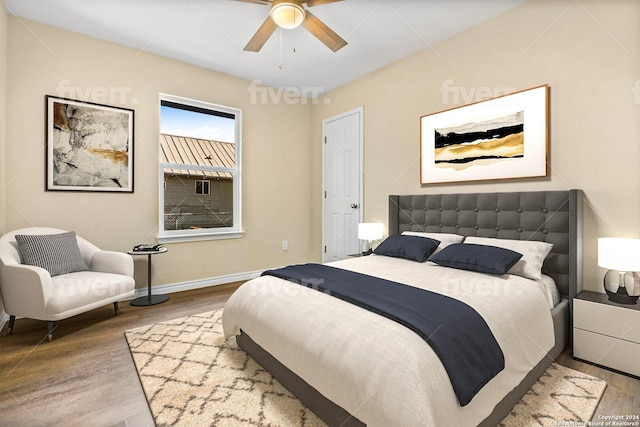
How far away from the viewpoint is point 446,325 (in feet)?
4.68

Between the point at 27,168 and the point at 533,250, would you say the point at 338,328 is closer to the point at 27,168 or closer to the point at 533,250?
the point at 533,250

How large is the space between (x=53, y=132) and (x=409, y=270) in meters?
3.67

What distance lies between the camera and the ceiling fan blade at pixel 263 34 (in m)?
2.38

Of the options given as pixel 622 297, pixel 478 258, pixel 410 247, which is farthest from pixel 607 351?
pixel 410 247

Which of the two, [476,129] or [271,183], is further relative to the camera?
[271,183]

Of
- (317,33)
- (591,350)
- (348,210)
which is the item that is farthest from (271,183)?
(591,350)

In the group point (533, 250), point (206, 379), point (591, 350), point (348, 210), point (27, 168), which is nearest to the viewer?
point (206, 379)

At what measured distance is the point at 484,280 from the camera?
7.16 feet

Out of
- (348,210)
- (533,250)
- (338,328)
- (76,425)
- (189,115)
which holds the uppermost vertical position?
(189,115)

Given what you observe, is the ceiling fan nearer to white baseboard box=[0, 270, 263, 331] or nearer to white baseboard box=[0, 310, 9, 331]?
white baseboard box=[0, 270, 263, 331]

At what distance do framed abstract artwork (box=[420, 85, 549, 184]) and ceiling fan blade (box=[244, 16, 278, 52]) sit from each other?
1916 mm

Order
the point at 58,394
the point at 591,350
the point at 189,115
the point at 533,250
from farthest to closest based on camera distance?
the point at 189,115 < the point at 533,250 < the point at 591,350 < the point at 58,394

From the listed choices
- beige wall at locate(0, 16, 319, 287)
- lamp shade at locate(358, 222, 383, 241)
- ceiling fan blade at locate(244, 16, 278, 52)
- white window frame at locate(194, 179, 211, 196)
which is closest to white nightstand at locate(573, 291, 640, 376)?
lamp shade at locate(358, 222, 383, 241)

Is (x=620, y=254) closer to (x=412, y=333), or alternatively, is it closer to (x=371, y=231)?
(x=412, y=333)
